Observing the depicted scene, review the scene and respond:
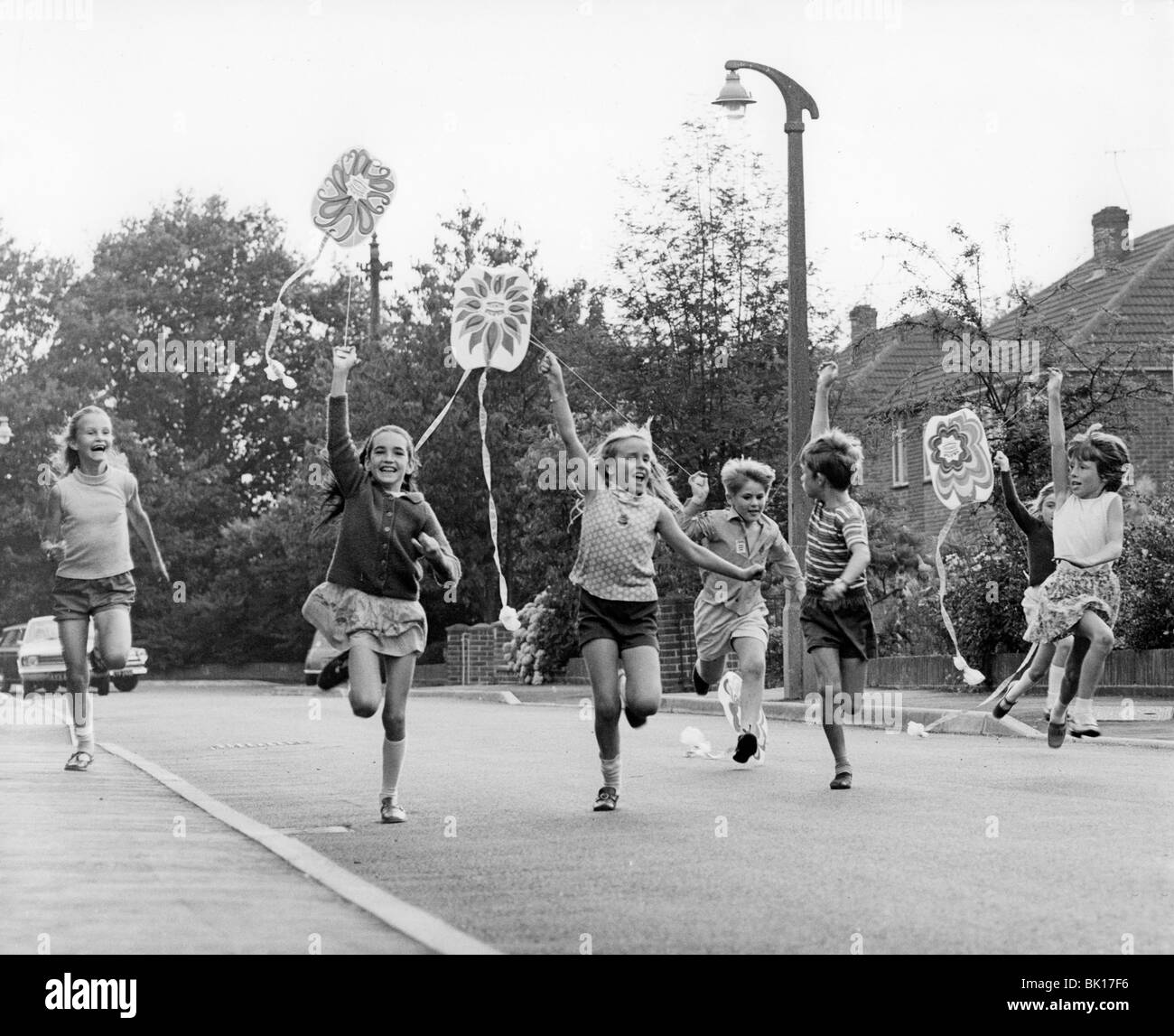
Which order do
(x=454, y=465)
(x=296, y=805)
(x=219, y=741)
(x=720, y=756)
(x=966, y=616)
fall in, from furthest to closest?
1. (x=454, y=465)
2. (x=966, y=616)
3. (x=219, y=741)
4. (x=720, y=756)
5. (x=296, y=805)

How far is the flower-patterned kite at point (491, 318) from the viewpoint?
42.6 ft

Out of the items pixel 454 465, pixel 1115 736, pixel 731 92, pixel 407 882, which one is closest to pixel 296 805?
pixel 407 882

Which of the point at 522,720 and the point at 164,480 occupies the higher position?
the point at 164,480

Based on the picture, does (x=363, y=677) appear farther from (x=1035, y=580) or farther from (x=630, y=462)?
(x=1035, y=580)

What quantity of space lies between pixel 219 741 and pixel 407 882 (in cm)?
908

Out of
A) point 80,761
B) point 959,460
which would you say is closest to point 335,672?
point 80,761

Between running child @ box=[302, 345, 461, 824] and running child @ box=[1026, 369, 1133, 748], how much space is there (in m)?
3.88

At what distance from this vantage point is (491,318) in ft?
43.4

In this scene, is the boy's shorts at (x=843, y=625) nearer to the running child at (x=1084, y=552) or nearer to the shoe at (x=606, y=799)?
the shoe at (x=606, y=799)

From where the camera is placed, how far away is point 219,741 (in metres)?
15.1

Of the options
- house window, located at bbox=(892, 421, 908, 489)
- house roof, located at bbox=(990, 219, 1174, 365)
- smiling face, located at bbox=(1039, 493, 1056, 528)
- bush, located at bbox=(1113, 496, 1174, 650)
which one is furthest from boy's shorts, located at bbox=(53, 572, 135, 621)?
house window, located at bbox=(892, 421, 908, 489)

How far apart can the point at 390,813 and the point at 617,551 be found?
1.50 meters

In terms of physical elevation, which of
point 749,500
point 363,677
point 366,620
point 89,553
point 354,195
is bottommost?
point 363,677

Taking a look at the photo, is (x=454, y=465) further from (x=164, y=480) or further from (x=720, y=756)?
(x=720, y=756)
